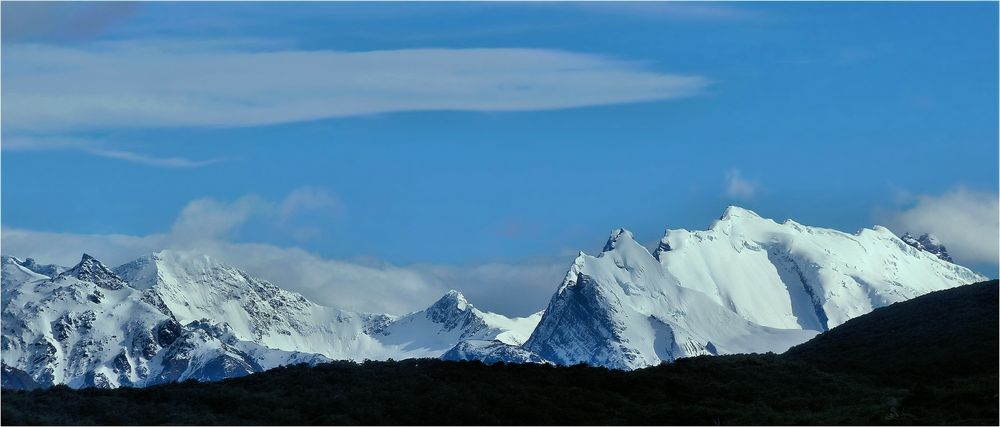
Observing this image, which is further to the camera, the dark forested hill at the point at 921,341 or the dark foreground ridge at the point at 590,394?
the dark forested hill at the point at 921,341

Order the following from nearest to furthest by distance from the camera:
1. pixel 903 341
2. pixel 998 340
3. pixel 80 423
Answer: pixel 80 423 → pixel 998 340 → pixel 903 341

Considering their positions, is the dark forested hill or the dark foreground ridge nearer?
the dark foreground ridge

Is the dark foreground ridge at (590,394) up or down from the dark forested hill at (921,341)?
down

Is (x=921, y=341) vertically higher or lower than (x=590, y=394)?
higher

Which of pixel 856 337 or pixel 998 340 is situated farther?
pixel 856 337

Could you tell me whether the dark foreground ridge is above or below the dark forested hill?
below

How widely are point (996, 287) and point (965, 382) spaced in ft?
73.4

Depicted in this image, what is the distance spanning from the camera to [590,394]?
2936 inches

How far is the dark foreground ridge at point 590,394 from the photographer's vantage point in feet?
225

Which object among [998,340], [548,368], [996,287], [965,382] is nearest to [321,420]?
[548,368]

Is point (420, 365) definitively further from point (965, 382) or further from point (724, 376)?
point (965, 382)

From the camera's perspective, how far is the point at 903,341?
8869 cm

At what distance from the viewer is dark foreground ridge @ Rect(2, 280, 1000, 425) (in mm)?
68438

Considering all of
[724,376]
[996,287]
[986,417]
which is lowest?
[986,417]
